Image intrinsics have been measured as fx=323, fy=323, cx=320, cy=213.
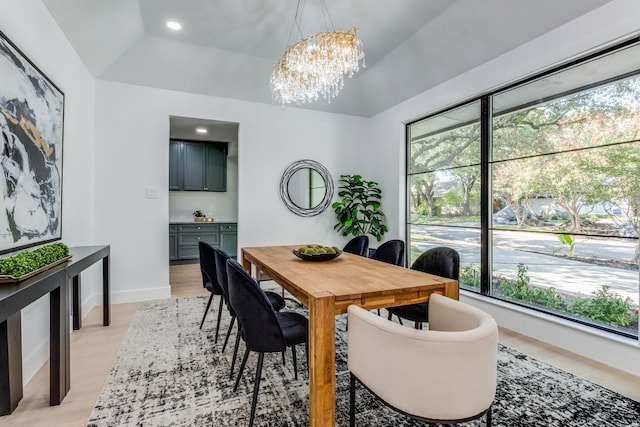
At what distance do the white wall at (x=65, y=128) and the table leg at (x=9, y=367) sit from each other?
1.07 feet

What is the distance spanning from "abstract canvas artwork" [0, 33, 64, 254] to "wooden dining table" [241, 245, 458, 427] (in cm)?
157

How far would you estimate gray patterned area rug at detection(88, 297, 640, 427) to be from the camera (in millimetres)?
1709

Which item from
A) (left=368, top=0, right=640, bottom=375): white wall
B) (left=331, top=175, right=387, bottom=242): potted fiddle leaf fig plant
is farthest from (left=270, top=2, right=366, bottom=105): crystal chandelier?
(left=331, top=175, right=387, bottom=242): potted fiddle leaf fig plant

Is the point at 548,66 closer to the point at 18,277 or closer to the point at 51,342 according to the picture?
the point at 18,277

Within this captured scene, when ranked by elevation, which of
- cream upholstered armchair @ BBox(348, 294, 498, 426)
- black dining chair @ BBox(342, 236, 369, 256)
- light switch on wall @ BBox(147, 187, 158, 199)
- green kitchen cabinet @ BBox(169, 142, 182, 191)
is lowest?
cream upholstered armchair @ BBox(348, 294, 498, 426)

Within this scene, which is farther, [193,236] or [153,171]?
[193,236]

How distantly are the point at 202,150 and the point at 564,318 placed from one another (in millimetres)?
6384

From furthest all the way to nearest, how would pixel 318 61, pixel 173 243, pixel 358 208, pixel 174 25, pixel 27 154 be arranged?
pixel 173 243
pixel 358 208
pixel 174 25
pixel 318 61
pixel 27 154

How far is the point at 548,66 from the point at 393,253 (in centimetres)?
207

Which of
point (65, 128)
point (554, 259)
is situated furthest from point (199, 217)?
point (554, 259)

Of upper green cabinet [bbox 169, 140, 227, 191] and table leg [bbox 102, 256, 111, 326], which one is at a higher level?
upper green cabinet [bbox 169, 140, 227, 191]

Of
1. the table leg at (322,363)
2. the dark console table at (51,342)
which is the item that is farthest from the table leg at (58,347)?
the table leg at (322,363)

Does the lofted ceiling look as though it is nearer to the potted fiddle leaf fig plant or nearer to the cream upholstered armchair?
the potted fiddle leaf fig plant

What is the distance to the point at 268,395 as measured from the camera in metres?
1.92
